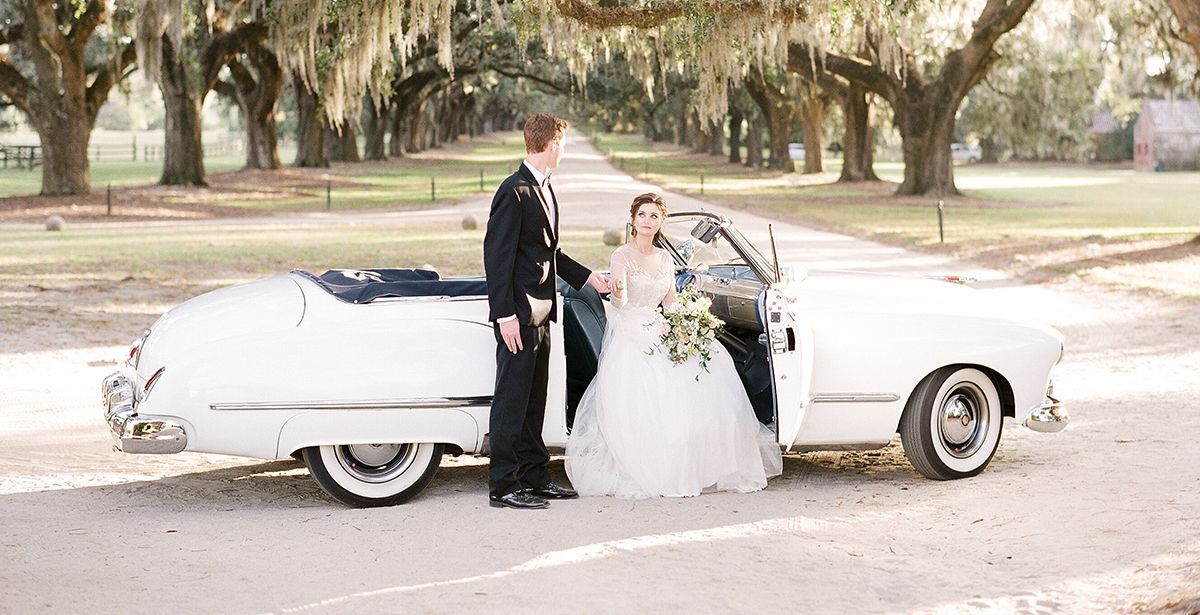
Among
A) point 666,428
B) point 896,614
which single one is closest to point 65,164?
point 666,428

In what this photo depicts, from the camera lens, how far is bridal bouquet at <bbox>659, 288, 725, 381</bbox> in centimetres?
679

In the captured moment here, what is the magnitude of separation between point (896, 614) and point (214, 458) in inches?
174

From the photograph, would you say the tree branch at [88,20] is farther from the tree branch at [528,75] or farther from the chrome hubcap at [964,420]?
the chrome hubcap at [964,420]

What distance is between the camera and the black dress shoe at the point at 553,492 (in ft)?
21.7

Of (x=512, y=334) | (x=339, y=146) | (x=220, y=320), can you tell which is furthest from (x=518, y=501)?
(x=339, y=146)

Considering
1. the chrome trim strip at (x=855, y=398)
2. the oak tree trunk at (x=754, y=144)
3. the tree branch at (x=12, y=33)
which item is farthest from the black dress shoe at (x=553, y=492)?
the oak tree trunk at (x=754, y=144)

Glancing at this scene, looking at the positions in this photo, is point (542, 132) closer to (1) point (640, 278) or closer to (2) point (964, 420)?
(1) point (640, 278)

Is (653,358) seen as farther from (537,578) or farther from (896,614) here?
(896,614)

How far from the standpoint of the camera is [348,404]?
6402 millimetres

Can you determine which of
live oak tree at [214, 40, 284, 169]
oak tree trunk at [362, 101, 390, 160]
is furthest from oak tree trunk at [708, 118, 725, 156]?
live oak tree at [214, 40, 284, 169]

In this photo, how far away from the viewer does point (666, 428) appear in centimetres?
675

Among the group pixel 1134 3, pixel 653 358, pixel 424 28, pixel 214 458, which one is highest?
pixel 1134 3

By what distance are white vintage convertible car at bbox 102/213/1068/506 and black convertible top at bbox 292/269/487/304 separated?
0.04ft

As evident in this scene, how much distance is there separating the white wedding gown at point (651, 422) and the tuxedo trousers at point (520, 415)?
0.90 feet
